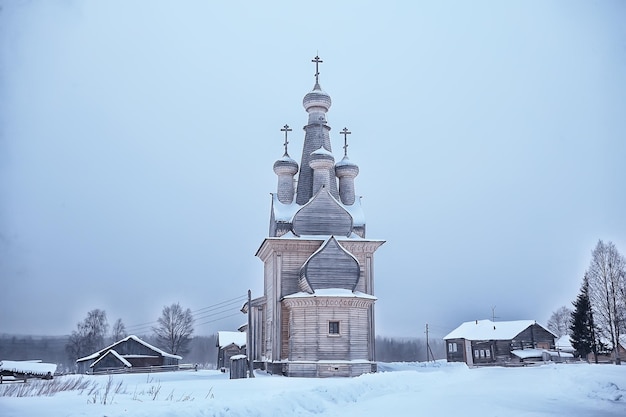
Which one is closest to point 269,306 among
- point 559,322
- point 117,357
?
point 117,357

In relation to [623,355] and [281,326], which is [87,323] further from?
[623,355]

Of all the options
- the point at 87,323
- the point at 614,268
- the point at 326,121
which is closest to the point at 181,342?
the point at 87,323

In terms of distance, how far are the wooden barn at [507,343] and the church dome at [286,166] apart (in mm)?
28676

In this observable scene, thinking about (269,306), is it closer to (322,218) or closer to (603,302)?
(322,218)

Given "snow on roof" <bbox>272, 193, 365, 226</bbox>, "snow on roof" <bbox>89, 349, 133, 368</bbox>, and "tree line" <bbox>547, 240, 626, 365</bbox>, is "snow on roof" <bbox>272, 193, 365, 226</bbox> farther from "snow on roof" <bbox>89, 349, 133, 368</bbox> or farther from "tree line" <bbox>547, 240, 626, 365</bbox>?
"snow on roof" <bbox>89, 349, 133, 368</bbox>

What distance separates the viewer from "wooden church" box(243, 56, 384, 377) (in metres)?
27.2

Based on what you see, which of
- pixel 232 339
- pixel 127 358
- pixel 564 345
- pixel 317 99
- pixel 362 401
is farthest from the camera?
pixel 564 345

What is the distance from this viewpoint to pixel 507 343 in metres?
54.8

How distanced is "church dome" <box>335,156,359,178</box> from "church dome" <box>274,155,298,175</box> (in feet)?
7.99

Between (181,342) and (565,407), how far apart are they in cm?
6296

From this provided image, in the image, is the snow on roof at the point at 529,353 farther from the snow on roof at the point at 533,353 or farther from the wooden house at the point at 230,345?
the wooden house at the point at 230,345

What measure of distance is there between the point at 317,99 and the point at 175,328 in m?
44.6

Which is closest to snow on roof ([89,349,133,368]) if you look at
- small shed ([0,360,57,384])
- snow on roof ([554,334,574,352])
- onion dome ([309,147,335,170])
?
small shed ([0,360,57,384])

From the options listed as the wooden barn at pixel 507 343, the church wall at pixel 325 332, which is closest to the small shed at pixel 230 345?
the wooden barn at pixel 507 343
